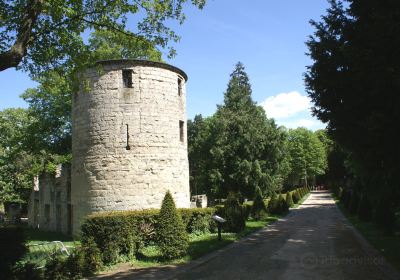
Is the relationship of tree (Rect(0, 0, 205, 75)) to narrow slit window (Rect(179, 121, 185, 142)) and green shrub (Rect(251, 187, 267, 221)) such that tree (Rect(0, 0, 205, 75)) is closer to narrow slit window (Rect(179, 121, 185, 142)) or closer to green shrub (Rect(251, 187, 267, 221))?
narrow slit window (Rect(179, 121, 185, 142))

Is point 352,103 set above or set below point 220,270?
above

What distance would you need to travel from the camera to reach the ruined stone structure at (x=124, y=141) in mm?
18016

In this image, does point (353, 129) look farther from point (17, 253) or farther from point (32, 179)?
point (32, 179)

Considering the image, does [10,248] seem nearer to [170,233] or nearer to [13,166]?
[170,233]

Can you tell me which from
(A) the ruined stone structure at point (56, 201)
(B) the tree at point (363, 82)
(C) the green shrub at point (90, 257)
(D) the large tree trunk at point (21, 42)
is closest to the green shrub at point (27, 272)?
(C) the green shrub at point (90, 257)

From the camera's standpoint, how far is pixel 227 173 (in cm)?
3750

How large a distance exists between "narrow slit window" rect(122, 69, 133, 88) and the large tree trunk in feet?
30.9

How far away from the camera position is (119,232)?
13242 mm

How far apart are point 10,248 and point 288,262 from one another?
8289 mm

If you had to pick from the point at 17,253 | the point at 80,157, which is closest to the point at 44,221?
the point at 80,157

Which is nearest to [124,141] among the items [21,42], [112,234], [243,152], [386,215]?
Result: [112,234]

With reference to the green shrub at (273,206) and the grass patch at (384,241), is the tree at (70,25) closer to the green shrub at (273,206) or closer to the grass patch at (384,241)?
the grass patch at (384,241)

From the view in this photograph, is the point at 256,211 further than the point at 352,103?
Yes

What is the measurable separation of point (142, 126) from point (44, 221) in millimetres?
17481
